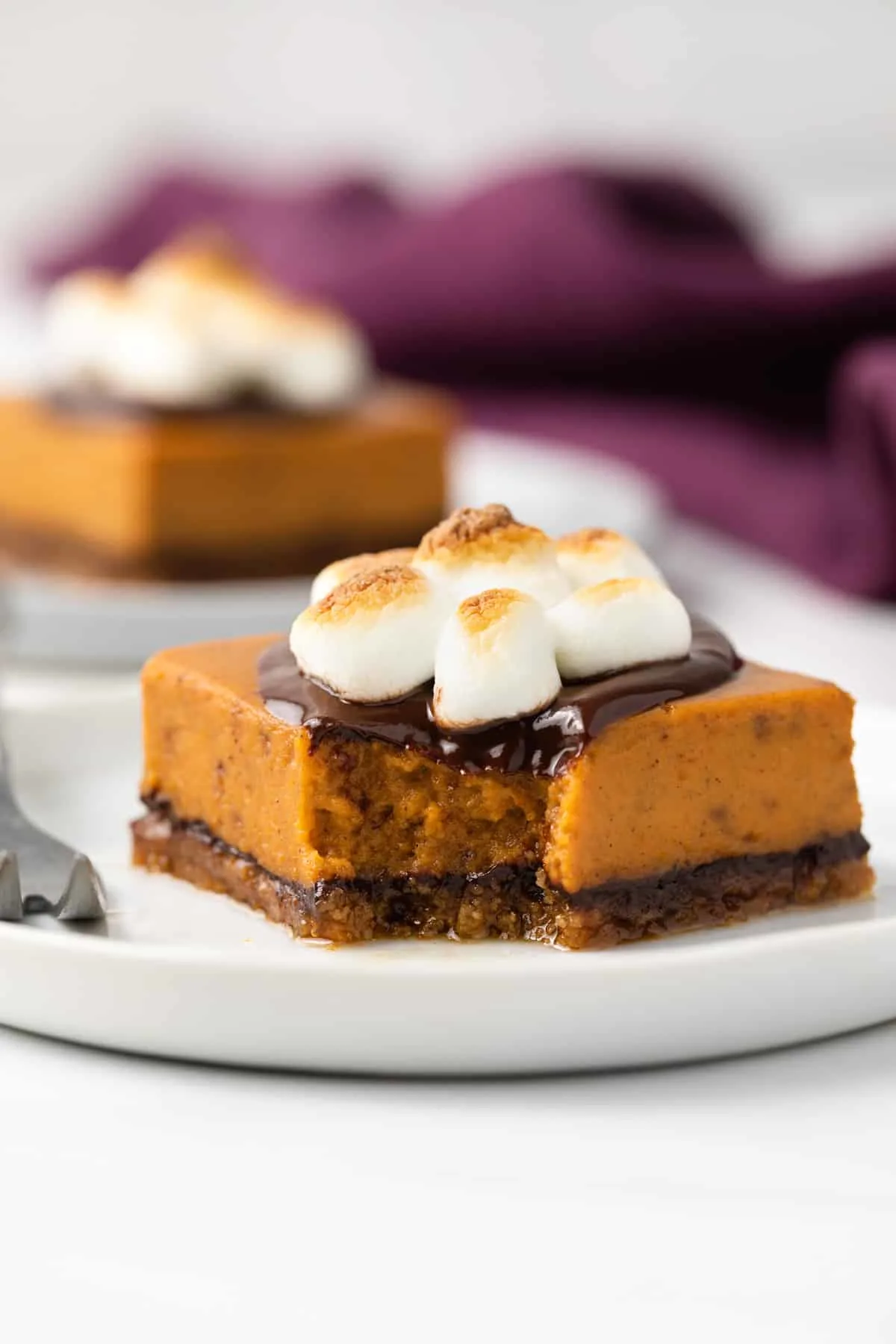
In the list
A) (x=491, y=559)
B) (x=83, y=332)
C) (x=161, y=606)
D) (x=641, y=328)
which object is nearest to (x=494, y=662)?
(x=491, y=559)

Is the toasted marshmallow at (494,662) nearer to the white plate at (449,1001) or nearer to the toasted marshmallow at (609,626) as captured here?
the toasted marshmallow at (609,626)

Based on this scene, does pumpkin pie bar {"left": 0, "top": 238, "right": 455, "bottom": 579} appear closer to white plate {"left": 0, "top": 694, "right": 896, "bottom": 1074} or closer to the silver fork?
the silver fork

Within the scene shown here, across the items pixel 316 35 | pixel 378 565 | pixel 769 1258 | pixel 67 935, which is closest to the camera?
pixel 769 1258

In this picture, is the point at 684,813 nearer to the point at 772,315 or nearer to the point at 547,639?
the point at 547,639

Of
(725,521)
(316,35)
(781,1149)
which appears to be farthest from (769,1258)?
(316,35)

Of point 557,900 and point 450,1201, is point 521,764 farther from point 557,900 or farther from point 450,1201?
point 450,1201

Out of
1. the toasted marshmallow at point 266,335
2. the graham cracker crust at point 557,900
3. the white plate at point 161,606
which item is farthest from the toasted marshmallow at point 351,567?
the toasted marshmallow at point 266,335

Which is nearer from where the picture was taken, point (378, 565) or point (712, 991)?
point (712, 991)
